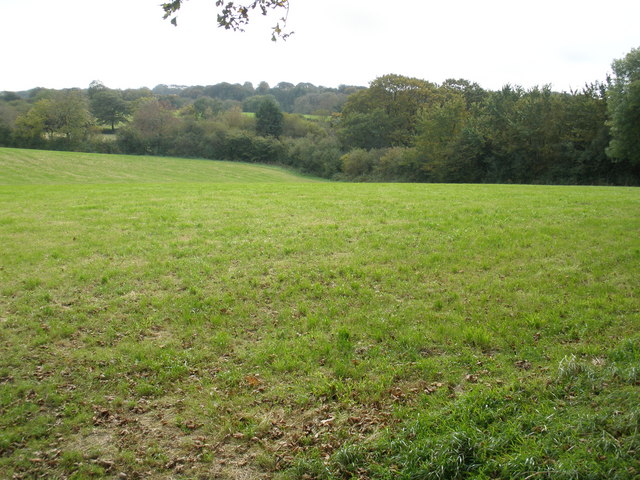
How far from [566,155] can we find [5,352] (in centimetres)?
5607

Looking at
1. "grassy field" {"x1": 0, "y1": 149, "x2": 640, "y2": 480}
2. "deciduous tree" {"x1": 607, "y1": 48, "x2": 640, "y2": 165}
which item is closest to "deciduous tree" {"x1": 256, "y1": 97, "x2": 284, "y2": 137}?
"deciduous tree" {"x1": 607, "y1": 48, "x2": 640, "y2": 165}

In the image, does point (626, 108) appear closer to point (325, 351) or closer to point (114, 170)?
point (325, 351)

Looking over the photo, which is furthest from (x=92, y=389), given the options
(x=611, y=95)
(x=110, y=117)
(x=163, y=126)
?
(x=110, y=117)

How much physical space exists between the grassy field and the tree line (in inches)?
1621

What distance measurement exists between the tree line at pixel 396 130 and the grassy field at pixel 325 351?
4116 centimetres

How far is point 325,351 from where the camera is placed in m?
6.94

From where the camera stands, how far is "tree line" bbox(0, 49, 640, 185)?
4825cm

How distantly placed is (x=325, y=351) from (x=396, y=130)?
72.6m

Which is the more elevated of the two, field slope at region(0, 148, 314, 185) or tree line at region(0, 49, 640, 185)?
tree line at region(0, 49, 640, 185)

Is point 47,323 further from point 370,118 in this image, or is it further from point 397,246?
point 370,118

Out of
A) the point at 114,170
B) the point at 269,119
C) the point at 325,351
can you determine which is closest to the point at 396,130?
the point at 269,119

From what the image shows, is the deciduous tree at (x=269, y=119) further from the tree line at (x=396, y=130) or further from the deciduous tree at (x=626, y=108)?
the deciduous tree at (x=626, y=108)

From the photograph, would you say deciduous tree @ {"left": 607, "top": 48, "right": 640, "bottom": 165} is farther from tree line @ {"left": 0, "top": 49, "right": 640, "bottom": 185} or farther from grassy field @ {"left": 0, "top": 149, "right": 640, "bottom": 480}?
grassy field @ {"left": 0, "top": 149, "right": 640, "bottom": 480}

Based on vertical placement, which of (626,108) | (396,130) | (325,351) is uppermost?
(396,130)
